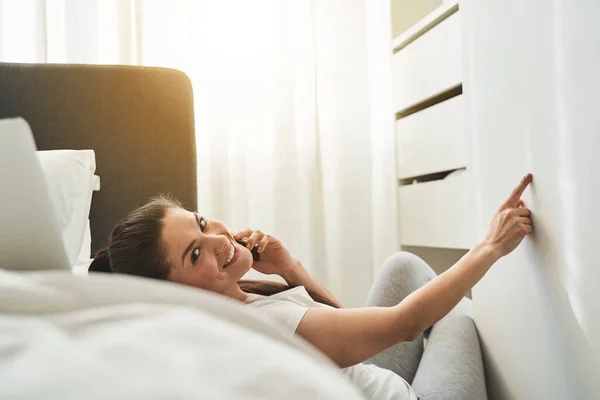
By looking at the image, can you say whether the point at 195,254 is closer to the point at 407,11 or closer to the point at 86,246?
the point at 86,246

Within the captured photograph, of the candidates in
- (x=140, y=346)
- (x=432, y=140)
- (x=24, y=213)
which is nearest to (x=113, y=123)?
(x=432, y=140)

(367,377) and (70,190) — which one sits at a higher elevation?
(70,190)

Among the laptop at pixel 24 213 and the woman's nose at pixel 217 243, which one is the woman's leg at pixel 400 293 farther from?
the laptop at pixel 24 213

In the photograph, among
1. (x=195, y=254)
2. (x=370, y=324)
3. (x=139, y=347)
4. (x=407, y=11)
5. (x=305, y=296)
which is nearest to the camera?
(x=139, y=347)

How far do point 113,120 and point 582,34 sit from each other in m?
1.38

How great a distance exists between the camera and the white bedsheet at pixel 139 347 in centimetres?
27

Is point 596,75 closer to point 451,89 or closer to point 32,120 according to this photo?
point 451,89

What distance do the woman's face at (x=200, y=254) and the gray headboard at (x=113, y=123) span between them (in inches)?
29.8

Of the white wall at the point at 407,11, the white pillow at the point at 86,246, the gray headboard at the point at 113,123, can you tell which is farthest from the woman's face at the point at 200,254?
the white wall at the point at 407,11

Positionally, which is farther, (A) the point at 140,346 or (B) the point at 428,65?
(B) the point at 428,65

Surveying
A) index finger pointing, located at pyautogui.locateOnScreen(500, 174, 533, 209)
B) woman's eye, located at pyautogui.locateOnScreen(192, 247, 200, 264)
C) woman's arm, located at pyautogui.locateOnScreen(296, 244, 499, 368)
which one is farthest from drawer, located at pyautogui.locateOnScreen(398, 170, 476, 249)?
woman's eye, located at pyautogui.locateOnScreen(192, 247, 200, 264)

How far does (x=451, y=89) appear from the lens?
1941 millimetres

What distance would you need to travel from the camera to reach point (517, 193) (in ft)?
3.23

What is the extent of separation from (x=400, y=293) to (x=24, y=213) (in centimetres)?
105
